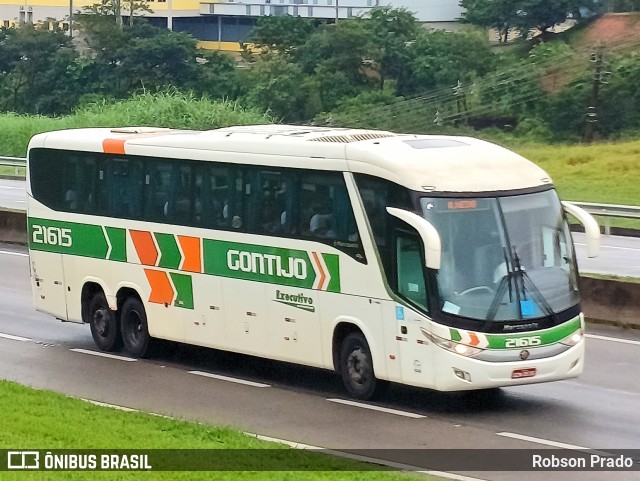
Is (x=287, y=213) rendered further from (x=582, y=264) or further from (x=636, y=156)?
(x=636, y=156)

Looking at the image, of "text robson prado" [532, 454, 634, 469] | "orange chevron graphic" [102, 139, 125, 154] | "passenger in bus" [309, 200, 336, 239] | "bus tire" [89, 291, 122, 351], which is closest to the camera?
"text robson prado" [532, 454, 634, 469]

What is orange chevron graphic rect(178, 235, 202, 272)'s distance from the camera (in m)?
16.7

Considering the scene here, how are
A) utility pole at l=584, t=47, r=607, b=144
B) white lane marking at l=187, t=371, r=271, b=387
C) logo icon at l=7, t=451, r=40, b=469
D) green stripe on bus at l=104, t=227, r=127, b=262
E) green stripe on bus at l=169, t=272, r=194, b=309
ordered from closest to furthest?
logo icon at l=7, t=451, r=40, b=469 → white lane marking at l=187, t=371, r=271, b=387 → green stripe on bus at l=169, t=272, r=194, b=309 → green stripe on bus at l=104, t=227, r=127, b=262 → utility pole at l=584, t=47, r=607, b=144

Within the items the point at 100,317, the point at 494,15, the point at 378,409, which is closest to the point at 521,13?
the point at 494,15

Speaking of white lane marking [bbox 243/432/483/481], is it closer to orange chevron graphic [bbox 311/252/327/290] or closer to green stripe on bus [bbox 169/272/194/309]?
orange chevron graphic [bbox 311/252/327/290]

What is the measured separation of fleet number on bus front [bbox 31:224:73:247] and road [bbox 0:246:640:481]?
1352mm

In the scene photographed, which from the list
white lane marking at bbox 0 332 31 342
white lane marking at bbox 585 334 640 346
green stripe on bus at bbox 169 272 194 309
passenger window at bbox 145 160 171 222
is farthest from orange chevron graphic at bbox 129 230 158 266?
white lane marking at bbox 585 334 640 346

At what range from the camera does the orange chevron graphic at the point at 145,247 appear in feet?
57.0

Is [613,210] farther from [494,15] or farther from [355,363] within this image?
[494,15]

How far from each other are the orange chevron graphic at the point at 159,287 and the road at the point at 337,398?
823 millimetres

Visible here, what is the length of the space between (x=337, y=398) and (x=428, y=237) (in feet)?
8.10

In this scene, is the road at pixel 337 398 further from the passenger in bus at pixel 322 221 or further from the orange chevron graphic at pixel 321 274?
the passenger in bus at pixel 322 221

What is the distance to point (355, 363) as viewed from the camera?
14.7 meters

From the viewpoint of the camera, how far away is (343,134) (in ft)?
51.1
